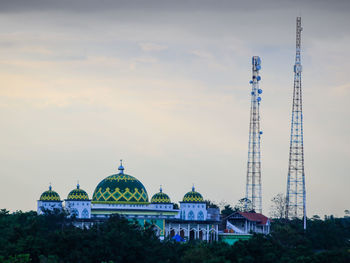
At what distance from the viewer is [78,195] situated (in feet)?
339

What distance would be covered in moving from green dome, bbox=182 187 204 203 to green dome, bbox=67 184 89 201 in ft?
42.0

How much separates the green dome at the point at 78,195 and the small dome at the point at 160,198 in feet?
32.4

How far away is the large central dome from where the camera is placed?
105500 millimetres

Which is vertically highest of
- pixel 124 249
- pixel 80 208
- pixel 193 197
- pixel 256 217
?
pixel 193 197

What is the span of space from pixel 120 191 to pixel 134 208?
343cm

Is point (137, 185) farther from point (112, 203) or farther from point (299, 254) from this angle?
point (299, 254)

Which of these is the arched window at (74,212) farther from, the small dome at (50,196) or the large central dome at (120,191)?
the large central dome at (120,191)

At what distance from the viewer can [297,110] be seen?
10806 centimetres

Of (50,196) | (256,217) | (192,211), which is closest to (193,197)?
(192,211)

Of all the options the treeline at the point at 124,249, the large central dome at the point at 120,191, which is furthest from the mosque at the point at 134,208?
the treeline at the point at 124,249

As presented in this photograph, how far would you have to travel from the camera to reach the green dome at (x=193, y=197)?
105 m

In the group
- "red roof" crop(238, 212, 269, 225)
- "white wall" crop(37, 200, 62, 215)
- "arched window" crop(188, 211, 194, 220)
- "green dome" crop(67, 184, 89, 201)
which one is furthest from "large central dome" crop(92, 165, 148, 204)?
"red roof" crop(238, 212, 269, 225)

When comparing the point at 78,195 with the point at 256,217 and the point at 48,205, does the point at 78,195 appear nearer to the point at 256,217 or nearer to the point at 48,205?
the point at 48,205

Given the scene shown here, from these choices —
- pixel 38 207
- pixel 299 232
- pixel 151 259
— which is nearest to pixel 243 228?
pixel 299 232
